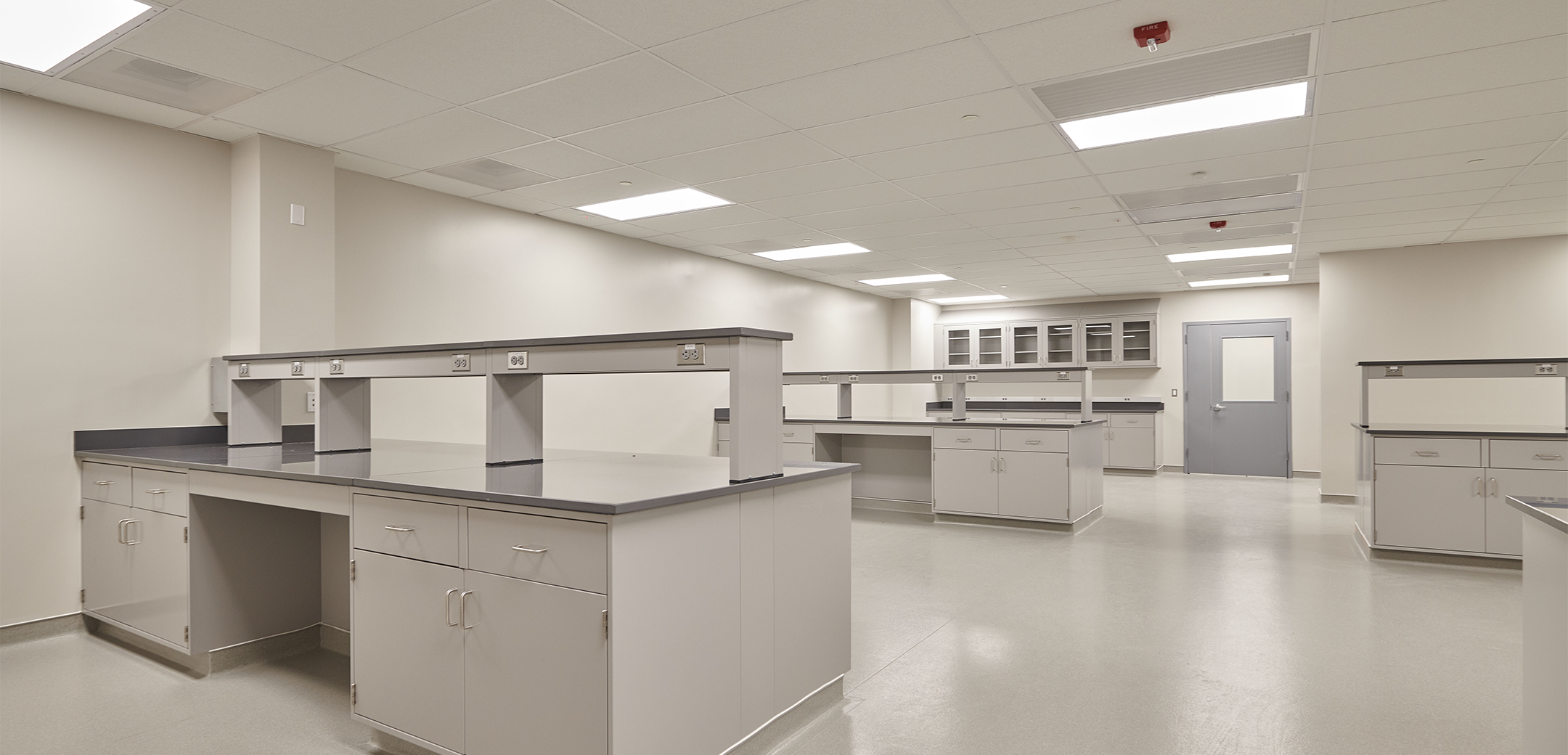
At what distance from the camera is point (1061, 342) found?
1127 centimetres

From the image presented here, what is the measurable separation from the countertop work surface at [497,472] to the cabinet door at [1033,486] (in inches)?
138

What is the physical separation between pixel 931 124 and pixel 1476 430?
4.00 m

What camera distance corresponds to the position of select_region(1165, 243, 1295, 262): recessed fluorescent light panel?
733 cm

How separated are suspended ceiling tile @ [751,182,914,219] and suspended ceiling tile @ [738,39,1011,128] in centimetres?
136

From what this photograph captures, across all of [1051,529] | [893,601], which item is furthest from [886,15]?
[1051,529]

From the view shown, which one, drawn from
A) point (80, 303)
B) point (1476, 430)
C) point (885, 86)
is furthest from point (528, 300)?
point (1476, 430)

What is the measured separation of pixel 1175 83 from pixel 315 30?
358 cm

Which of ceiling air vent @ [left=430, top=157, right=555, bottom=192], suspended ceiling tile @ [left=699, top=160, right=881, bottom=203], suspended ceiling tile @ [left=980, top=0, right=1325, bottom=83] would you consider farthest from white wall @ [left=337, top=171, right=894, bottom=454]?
suspended ceiling tile @ [left=980, top=0, right=1325, bottom=83]

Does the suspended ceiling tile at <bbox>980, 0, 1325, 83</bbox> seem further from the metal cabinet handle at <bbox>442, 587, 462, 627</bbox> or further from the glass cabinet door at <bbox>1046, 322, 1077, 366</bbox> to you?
the glass cabinet door at <bbox>1046, 322, 1077, 366</bbox>

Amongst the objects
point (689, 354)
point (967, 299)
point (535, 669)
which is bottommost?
point (535, 669)

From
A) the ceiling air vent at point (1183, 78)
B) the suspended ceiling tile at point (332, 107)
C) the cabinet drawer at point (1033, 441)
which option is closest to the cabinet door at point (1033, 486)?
the cabinet drawer at point (1033, 441)

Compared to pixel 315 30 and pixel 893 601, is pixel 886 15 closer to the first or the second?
pixel 315 30

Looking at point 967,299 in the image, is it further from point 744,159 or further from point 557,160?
point 557,160

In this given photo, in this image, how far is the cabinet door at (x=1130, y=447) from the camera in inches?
402
